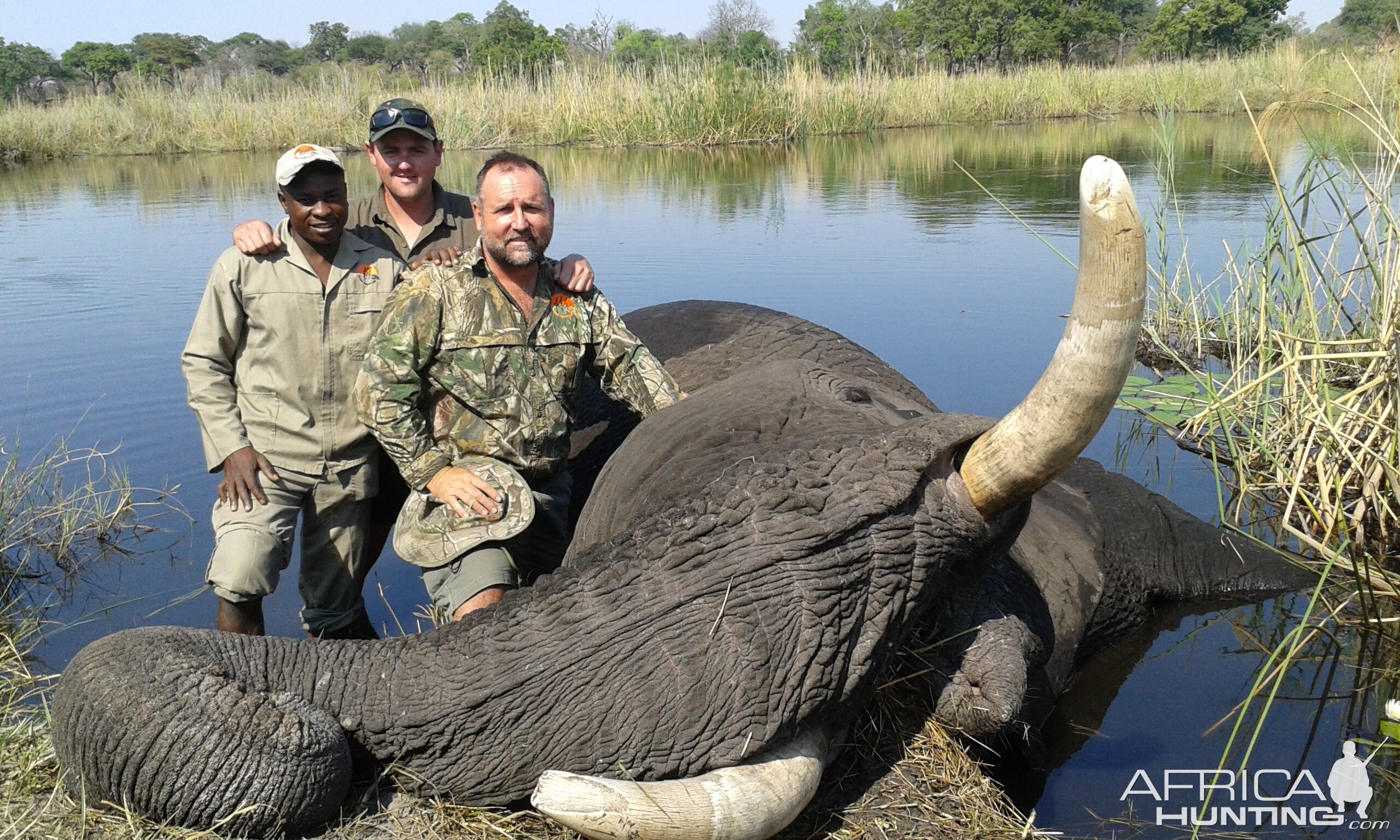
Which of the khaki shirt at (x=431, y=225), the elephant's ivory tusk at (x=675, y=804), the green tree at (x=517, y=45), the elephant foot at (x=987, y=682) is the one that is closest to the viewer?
the elephant's ivory tusk at (x=675, y=804)

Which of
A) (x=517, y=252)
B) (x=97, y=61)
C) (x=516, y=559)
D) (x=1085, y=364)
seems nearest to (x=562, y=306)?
(x=517, y=252)

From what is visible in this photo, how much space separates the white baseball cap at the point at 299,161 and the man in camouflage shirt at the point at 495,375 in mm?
655

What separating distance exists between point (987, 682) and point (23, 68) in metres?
61.9

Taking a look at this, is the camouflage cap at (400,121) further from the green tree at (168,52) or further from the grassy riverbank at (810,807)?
the green tree at (168,52)

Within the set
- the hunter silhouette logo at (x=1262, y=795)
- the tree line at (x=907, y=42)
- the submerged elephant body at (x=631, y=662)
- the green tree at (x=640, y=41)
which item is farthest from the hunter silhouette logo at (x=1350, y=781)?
the green tree at (x=640, y=41)

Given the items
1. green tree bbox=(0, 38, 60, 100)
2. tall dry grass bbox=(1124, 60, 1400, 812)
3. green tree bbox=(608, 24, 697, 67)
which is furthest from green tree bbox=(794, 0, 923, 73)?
tall dry grass bbox=(1124, 60, 1400, 812)

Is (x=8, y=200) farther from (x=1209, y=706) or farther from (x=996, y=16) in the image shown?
(x=996, y=16)

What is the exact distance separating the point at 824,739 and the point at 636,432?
142cm

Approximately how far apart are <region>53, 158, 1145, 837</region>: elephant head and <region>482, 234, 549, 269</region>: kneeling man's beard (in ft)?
5.04

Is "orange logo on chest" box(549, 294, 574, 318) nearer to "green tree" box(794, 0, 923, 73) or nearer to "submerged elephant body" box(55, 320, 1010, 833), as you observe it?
"submerged elephant body" box(55, 320, 1010, 833)

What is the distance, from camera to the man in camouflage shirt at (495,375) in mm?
4395

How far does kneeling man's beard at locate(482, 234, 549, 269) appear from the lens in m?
4.59

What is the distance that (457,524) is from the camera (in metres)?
4.31

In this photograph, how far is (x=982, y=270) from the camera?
12.6 m
